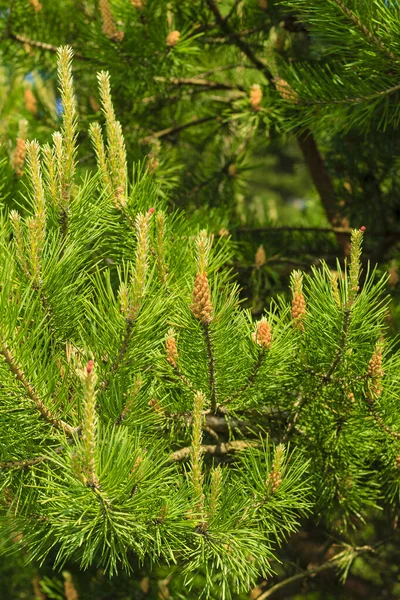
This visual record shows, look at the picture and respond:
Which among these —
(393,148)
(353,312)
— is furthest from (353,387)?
(393,148)

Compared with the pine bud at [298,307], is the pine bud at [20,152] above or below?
above

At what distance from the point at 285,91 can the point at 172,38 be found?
0.96 feet

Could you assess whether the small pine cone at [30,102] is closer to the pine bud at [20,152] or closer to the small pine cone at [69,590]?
the pine bud at [20,152]

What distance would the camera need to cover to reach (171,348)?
1.25m

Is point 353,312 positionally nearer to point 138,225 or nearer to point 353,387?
point 353,387

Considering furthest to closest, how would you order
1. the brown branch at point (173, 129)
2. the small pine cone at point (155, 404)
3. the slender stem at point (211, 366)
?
the brown branch at point (173, 129)
the small pine cone at point (155, 404)
the slender stem at point (211, 366)

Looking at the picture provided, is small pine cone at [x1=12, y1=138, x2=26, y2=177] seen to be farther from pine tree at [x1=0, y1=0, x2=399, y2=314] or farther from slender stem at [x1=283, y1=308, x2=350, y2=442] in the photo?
slender stem at [x1=283, y1=308, x2=350, y2=442]

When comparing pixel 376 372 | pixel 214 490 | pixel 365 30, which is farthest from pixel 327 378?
pixel 365 30

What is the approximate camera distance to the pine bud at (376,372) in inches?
50.0

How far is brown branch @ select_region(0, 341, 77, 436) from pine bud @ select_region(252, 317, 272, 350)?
31 centimetres

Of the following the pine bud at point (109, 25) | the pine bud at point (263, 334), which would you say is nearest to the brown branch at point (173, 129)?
the pine bud at point (109, 25)

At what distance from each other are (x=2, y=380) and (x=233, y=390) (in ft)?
1.33

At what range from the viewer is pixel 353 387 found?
4.47 ft

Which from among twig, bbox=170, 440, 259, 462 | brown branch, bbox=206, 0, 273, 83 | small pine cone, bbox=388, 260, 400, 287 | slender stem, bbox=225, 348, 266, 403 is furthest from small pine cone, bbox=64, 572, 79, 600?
brown branch, bbox=206, 0, 273, 83
